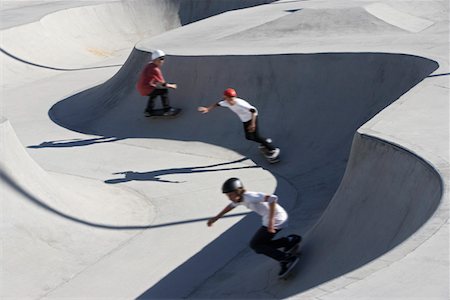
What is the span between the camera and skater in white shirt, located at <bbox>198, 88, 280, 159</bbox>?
37.0ft

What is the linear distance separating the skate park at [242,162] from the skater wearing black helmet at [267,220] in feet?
0.77

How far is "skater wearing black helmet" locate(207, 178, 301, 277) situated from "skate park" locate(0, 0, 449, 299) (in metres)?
0.23

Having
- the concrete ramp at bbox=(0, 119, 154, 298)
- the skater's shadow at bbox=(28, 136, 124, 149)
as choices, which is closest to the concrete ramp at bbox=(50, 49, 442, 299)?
the skater's shadow at bbox=(28, 136, 124, 149)

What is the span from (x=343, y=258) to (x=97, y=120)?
908 cm

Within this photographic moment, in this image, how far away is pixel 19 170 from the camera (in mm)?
9719

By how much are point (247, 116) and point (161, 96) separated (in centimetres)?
305

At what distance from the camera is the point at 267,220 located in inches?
291

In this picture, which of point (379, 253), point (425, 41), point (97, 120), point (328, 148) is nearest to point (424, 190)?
point (379, 253)

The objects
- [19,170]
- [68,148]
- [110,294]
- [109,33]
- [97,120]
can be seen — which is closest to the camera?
[110,294]

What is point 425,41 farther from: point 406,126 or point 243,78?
point 406,126

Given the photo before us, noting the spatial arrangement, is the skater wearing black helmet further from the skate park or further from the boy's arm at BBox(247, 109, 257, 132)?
the boy's arm at BBox(247, 109, 257, 132)

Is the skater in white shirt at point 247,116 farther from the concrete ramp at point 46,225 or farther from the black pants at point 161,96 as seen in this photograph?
the black pants at point 161,96

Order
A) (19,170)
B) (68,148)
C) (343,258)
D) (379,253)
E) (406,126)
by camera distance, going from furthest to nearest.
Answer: (68,148) < (19,170) < (406,126) < (343,258) < (379,253)

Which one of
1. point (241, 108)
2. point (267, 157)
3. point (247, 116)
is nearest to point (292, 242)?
point (241, 108)
